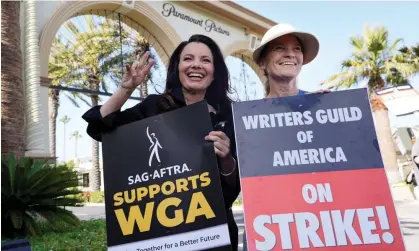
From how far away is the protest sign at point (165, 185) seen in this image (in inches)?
68.0

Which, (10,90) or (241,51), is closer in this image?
(10,90)

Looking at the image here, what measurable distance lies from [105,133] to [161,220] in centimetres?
49

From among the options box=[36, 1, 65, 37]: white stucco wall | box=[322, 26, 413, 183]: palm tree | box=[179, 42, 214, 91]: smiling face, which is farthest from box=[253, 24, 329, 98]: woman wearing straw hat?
box=[322, 26, 413, 183]: palm tree

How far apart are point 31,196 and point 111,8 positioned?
8401mm

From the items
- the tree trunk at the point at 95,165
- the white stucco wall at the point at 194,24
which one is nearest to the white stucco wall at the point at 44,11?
the white stucco wall at the point at 194,24

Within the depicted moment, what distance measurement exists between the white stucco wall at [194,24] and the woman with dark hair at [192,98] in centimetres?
1252

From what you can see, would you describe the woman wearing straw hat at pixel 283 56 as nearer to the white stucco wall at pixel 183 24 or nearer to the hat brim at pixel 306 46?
→ the hat brim at pixel 306 46

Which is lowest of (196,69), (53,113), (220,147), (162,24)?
(220,147)

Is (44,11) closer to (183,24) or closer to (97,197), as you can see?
(183,24)

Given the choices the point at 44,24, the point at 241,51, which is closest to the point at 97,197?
the point at 241,51

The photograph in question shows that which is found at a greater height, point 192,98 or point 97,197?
point 97,197

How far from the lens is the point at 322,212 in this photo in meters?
1.72

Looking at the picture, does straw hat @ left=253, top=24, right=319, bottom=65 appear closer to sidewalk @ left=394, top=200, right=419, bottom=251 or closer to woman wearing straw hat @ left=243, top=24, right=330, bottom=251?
woman wearing straw hat @ left=243, top=24, right=330, bottom=251

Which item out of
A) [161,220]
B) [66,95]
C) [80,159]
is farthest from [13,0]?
[80,159]
